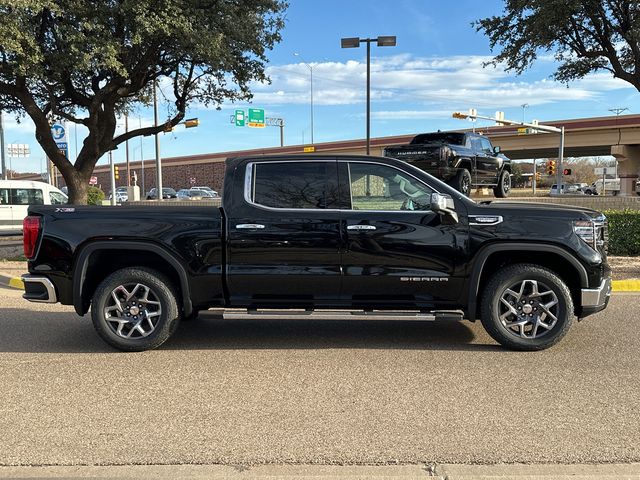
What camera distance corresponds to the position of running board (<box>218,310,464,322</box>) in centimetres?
521

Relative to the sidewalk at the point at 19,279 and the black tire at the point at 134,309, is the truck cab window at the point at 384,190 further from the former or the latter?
the sidewalk at the point at 19,279

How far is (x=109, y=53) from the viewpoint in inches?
425

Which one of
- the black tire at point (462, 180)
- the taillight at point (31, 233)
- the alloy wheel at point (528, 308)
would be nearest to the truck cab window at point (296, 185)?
the alloy wheel at point (528, 308)

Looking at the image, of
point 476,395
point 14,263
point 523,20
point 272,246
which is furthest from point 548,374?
point 523,20

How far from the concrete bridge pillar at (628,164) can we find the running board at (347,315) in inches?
2060

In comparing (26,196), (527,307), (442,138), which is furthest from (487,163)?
(26,196)

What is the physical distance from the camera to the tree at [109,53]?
10953 millimetres

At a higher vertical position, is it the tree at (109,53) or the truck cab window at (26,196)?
the tree at (109,53)

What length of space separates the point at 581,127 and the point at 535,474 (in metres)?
55.6

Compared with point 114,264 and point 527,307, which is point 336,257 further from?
point 114,264

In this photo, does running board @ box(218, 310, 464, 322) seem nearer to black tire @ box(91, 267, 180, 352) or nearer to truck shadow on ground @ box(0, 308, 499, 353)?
truck shadow on ground @ box(0, 308, 499, 353)

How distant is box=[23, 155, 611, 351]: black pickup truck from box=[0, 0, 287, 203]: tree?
7.00m

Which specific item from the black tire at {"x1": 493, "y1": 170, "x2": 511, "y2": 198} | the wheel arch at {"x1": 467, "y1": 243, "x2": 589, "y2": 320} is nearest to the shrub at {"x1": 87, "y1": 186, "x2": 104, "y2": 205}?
the black tire at {"x1": 493, "y1": 170, "x2": 511, "y2": 198}

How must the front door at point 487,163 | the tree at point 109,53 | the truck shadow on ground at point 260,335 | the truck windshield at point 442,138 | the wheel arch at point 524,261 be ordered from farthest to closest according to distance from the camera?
1. the front door at point 487,163
2. the truck windshield at point 442,138
3. the tree at point 109,53
4. the truck shadow on ground at point 260,335
5. the wheel arch at point 524,261
